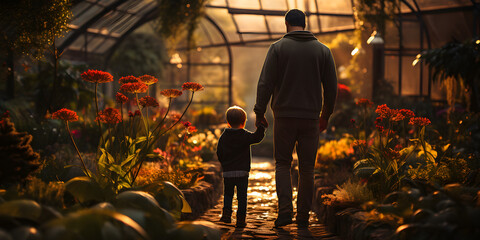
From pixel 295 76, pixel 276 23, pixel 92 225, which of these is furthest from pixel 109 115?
pixel 276 23

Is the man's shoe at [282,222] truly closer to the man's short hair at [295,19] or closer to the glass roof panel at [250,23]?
the man's short hair at [295,19]

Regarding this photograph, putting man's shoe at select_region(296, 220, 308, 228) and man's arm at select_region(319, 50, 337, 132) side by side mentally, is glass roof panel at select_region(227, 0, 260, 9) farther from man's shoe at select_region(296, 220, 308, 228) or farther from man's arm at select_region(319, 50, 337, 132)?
man's shoe at select_region(296, 220, 308, 228)

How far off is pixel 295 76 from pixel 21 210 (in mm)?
2406

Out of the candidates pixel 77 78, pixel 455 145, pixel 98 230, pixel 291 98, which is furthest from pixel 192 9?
pixel 98 230

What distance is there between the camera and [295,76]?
4.27 metres

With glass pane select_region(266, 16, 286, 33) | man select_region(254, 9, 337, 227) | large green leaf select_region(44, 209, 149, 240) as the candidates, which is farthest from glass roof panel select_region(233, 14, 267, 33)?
large green leaf select_region(44, 209, 149, 240)

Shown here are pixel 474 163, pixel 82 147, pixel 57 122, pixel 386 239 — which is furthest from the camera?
pixel 57 122

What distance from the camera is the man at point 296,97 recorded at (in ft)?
14.0

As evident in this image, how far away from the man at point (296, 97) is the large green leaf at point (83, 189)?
5.18 ft

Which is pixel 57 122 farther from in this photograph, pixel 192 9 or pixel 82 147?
pixel 192 9

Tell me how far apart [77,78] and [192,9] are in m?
3.53

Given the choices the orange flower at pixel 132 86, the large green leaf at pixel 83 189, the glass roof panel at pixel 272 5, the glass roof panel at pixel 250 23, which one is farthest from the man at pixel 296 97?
the glass roof panel at pixel 250 23

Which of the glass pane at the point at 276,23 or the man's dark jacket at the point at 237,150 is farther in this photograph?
the glass pane at the point at 276,23

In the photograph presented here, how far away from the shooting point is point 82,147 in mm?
7129
